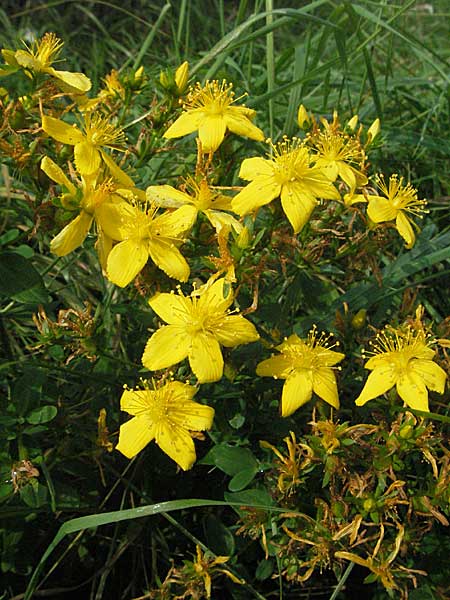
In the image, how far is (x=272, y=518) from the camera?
1191 millimetres

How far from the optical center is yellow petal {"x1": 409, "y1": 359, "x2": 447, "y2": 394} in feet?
3.88

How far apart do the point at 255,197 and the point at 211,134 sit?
0.15 metres

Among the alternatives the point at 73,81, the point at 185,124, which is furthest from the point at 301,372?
the point at 73,81

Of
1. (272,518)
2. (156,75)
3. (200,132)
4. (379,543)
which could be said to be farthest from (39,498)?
(156,75)

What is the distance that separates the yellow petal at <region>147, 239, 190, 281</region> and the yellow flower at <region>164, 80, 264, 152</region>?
0.19 meters

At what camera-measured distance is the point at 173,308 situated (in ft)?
3.70

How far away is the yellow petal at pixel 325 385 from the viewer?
1.20 m

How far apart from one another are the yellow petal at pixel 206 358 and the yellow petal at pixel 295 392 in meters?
0.15

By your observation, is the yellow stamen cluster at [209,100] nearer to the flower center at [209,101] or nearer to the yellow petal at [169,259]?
the flower center at [209,101]

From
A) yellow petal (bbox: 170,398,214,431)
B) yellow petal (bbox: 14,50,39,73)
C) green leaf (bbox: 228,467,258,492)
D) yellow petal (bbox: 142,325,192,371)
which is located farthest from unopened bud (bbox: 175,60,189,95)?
green leaf (bbox: 228,467,258,492)

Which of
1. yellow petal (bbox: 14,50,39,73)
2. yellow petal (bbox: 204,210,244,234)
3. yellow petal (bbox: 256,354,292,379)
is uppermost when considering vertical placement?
yellow petal (bbox: 14,50,39,73)

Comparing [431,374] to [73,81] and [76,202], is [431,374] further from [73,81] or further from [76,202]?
Answer: [73,81]

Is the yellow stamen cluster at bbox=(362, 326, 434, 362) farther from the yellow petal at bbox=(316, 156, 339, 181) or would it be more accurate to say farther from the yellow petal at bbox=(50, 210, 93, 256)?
the yellow petal at bbox=(50, 210, 93, 256)

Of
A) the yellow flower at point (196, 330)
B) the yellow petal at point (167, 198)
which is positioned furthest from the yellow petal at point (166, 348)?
the yellow petal at point (167, 198)
